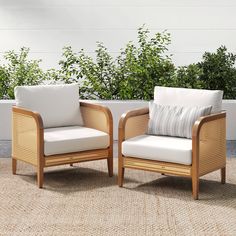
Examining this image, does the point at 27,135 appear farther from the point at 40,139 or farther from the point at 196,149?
the point at 196,149

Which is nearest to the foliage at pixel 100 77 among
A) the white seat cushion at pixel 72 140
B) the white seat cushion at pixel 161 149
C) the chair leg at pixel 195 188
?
the white seat cushion at pixel 72 140

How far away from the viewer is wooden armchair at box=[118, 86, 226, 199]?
536cm

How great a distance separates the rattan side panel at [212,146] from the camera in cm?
546

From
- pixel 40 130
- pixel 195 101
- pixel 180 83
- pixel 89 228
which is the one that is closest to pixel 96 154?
pixel 40 130

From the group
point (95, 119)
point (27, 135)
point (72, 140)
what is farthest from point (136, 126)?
point (27, 135)

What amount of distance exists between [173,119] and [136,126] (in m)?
0.36

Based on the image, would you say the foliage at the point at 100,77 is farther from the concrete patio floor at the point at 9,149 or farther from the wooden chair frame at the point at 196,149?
the wooden chair frame at the point at 196,149

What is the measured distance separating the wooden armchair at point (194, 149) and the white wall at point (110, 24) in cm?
248

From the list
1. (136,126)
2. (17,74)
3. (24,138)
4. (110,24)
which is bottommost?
(24,138)

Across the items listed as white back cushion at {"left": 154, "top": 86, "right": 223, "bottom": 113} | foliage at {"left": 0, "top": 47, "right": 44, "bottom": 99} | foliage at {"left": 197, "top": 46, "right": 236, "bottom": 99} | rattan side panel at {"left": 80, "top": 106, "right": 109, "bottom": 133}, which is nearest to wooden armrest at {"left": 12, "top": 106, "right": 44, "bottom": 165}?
rattan side panel at {"left": 80, "top": 106, "right": 109, "bottom": 133}

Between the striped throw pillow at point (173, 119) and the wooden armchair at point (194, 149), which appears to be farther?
the striped throw pillow at point (173, 119)

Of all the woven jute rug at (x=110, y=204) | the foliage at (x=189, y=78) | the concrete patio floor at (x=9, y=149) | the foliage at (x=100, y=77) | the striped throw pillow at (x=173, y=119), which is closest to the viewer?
the woven jute rug at (x=110, y=204)

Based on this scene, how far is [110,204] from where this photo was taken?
5.20m

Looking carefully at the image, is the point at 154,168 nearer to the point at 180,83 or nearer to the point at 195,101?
the point at 195,101
